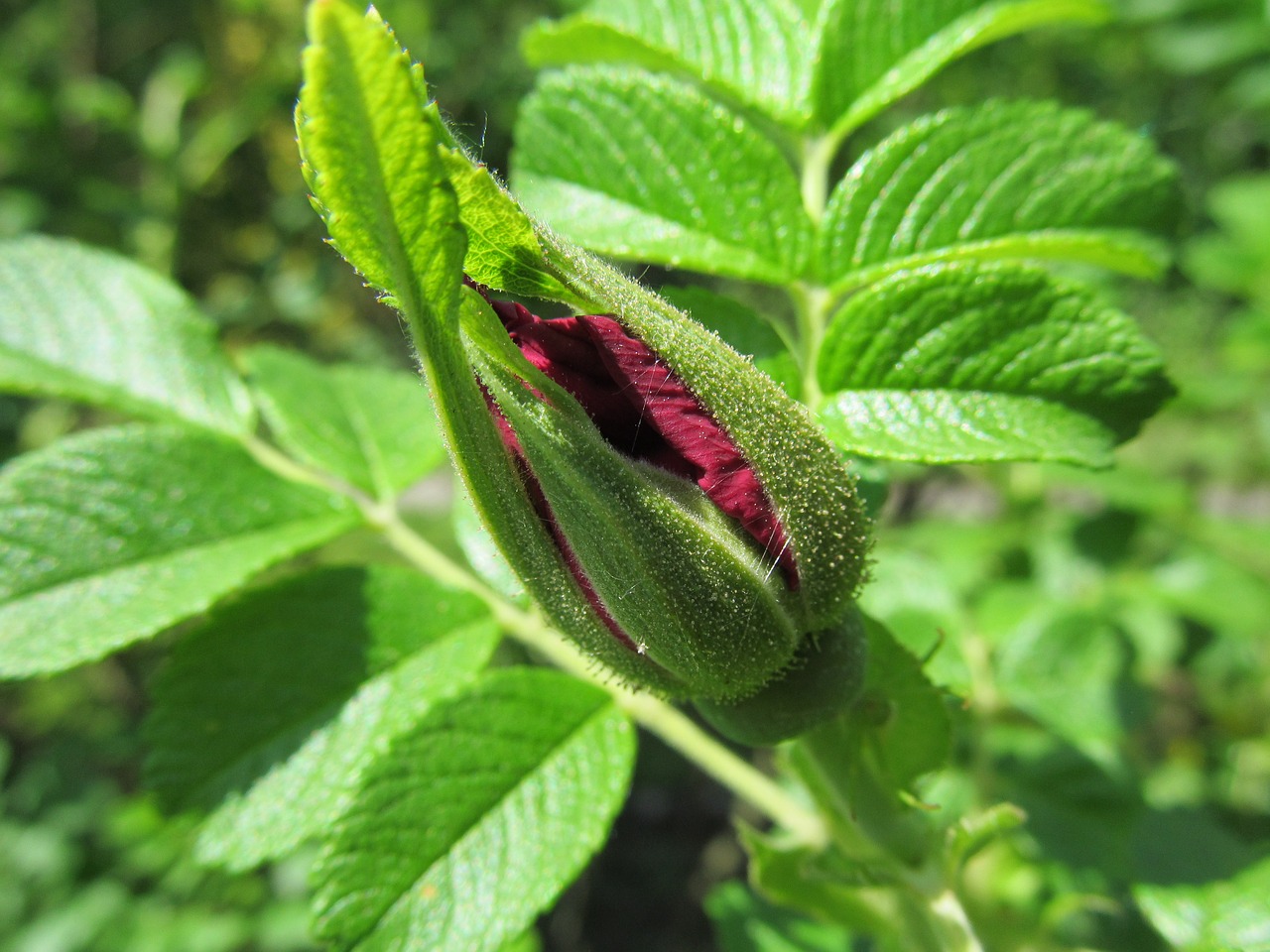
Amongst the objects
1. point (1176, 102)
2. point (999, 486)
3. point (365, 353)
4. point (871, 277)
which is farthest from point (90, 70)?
point (1176, 102)

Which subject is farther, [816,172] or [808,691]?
[816,172]

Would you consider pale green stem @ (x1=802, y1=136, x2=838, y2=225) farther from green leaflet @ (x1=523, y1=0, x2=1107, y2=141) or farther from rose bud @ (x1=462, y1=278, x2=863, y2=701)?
rose bud @ (x1=462, y1=278, x2=863, y2=701)

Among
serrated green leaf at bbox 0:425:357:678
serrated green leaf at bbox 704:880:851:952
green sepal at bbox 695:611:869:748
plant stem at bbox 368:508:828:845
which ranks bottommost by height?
serrated green leaf at bbox 704:880:851:952

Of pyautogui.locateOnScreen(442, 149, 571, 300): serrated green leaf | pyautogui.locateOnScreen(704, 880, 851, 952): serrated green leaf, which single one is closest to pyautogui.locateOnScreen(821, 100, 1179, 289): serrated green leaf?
pyautogui.locateOnScreen(442, 149, 571, 300): serrated green leaf

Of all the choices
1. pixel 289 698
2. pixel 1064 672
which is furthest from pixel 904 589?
pixel 289 698

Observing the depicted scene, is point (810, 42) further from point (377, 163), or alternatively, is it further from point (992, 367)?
point (377, 163)

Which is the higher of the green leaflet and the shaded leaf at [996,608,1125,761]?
the green leaflet

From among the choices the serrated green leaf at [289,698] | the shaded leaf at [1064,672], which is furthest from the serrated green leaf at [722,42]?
the shaded leaf at [1064,672]
